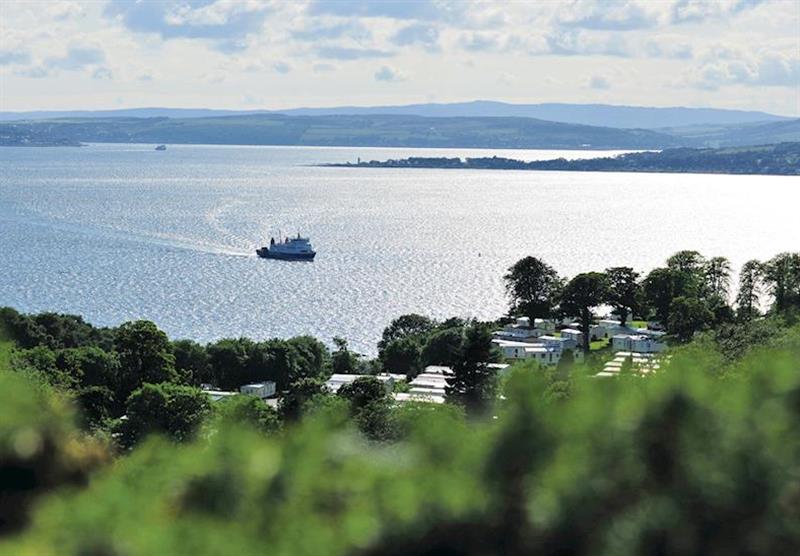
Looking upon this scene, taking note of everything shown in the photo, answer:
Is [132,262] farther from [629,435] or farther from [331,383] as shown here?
[629,435]

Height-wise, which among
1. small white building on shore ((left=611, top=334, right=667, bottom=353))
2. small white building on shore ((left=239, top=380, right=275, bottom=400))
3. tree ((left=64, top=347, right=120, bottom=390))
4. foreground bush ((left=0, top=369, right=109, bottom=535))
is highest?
foreground bush ((left=0, top=369, right=109, bottom=535))

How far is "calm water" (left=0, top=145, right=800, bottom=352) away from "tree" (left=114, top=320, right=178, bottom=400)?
23765 millimetres

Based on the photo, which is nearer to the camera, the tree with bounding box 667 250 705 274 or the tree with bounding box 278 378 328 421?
the tree with bounding box 278 378 328 421

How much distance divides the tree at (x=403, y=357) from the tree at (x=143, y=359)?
13765 millimetres

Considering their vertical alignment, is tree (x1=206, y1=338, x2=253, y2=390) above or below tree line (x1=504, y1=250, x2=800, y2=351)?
below

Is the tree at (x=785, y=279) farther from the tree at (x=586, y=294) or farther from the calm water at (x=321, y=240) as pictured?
the calm water at (x=321, y=240)

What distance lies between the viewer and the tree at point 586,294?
44562 mm

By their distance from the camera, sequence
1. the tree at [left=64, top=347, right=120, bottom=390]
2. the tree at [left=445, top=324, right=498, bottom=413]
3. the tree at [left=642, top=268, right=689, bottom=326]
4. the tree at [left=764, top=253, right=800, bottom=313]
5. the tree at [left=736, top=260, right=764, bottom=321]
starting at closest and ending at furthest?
the tree at [left=445, top=324, right=498, bottom=413] < the tree at [left=64, top=347, right=120, bottom=390] < the tree at [left=764, top=253, right=800, bottom=313] < the tree at [left=736, top=260, right=764, bottom=321] < the tree at [left=642, top=268, right=689, bottom=326]

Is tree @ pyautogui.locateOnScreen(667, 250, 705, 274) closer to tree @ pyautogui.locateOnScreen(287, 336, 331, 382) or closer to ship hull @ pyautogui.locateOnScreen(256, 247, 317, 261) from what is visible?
tree @ pyautogui.locateOnScreen(287, 336, 331, 382)

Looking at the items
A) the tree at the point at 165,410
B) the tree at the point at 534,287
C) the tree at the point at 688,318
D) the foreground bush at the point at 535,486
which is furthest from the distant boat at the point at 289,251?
the foreground bush at the point at 535,486

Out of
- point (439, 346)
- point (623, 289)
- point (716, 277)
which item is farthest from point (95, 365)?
point (716, 277)

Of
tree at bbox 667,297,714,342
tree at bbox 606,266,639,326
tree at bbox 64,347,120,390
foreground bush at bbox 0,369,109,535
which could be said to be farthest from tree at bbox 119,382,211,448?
tree at bbox 606,266,639,326

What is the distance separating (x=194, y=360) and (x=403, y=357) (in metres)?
8.91

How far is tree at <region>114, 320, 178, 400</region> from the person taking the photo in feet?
100.0
